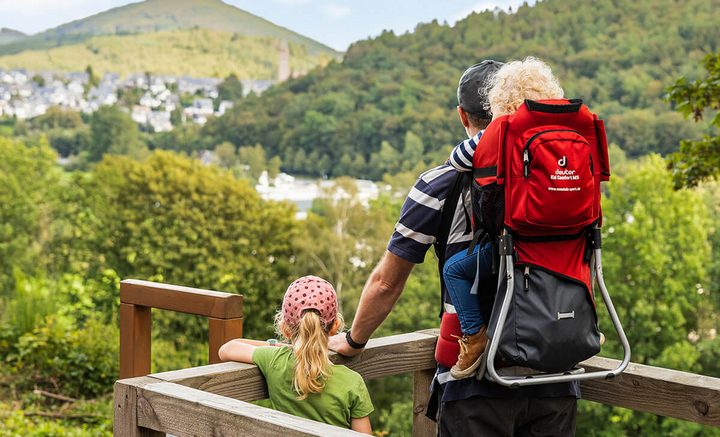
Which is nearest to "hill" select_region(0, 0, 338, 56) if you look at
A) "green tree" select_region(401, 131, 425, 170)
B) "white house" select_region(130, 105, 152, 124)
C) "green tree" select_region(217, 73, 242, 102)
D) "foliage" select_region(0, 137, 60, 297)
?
"green tree" select_region(217, 73, 242, 102)

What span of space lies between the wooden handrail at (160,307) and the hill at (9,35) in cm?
6972

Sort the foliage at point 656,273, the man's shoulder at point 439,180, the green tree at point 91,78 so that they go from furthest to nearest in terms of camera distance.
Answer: the green tree at point 91,78, the foliage at point 656,273, the man's shoulder at point 439,180

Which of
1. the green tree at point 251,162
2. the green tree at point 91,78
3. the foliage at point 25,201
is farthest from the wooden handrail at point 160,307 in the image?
the green tree at point 91,78

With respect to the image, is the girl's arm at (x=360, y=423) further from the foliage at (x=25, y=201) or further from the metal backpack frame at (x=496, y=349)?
the foliage at (x=25, y=201)

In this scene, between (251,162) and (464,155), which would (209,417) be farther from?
(251,162)

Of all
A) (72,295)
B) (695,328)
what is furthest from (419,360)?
(695,328)

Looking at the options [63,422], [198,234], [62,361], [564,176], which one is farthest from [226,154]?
[564,176]

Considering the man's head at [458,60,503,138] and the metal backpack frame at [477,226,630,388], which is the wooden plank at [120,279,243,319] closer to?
the man's head at [458,60,503,138]

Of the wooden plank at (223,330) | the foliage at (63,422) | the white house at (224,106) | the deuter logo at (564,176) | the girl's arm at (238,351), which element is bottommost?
the foliage at (63,422)

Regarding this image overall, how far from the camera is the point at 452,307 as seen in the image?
5.47 ft

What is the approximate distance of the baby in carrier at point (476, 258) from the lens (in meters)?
1.55

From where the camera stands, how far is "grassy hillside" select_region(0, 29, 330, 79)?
6581 centimetres

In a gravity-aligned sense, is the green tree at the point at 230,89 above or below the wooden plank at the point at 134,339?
above

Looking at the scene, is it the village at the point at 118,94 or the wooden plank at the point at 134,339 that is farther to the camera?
the village at the point at 118,94
